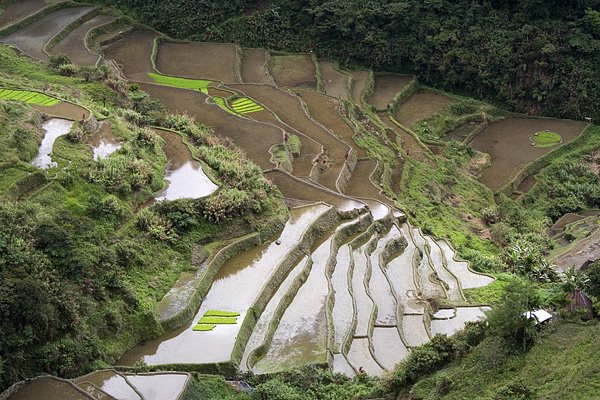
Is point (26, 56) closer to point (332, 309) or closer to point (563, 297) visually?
point (332, 309)

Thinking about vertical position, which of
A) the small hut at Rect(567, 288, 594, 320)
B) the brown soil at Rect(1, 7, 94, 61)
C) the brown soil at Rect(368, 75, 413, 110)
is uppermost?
the brown soil at Rect(1, 7, 94, 61)

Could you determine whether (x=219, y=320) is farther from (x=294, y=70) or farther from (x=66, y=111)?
(x=294, y=70)

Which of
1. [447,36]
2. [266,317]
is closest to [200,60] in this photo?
[447,36]

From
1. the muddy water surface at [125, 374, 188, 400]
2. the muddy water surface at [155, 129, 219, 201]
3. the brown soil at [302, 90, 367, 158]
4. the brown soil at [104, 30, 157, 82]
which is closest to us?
the muddy water surface at [125, 374, 188, 400]

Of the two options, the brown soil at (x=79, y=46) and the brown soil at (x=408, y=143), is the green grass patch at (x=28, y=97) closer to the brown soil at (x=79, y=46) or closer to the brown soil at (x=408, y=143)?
the brown soil at (x=79, y=46)

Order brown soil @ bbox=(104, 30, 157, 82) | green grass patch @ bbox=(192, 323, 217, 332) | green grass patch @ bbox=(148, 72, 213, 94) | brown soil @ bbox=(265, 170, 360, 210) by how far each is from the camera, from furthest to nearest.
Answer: brown soil @ bbox=(104, 30, 157, 82)
green grass patch @ bbox=(148, 72, 213, 94)
brown soil @ bbox=(265, 170, 360, 210)
green grass patch @ bbox=(192, 323, 217, 332)

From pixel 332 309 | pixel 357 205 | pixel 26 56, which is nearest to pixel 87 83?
pixel 26 56

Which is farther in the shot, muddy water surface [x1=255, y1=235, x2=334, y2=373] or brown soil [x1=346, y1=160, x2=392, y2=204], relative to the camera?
brown soil [x1=346, y1=160, x2=392, y2=204]

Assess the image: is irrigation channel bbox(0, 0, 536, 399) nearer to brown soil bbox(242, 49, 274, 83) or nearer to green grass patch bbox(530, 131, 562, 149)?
brown soil bbox(242, 49, 274, 83)

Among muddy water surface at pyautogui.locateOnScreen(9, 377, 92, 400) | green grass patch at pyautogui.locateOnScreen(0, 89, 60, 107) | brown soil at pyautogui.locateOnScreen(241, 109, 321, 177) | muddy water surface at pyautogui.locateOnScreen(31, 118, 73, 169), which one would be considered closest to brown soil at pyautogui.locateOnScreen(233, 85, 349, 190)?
brown soil at pyautogui.locateOnScreen(241, 109, 321, 177)
